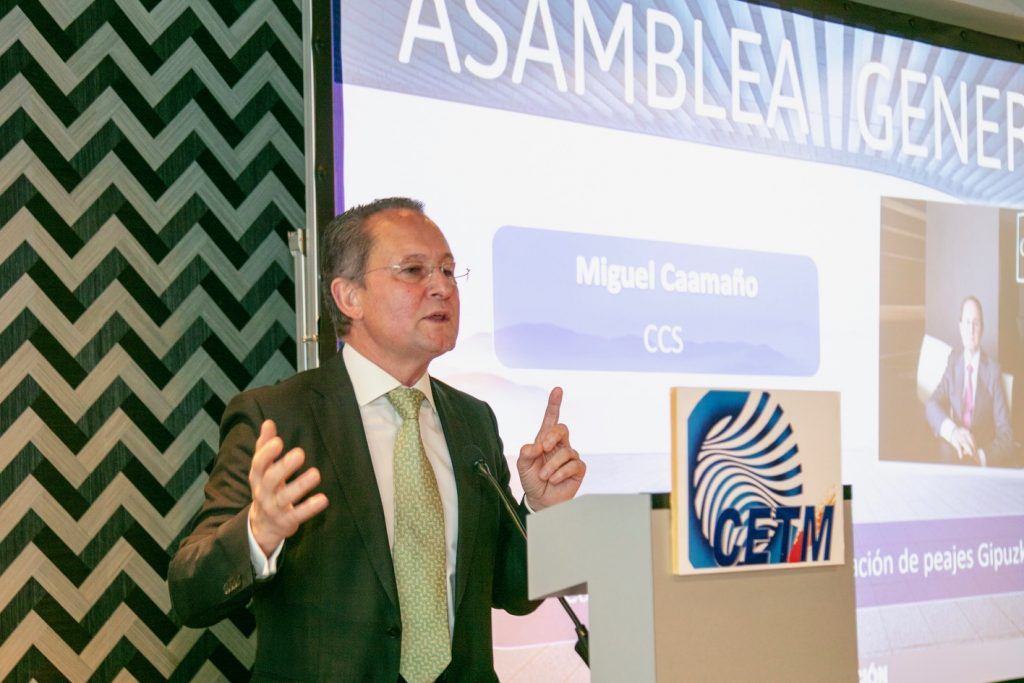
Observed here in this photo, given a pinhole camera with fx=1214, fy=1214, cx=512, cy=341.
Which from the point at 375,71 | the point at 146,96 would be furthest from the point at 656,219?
the point at 146,96

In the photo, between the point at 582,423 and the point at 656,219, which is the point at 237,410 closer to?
the point at 582,423

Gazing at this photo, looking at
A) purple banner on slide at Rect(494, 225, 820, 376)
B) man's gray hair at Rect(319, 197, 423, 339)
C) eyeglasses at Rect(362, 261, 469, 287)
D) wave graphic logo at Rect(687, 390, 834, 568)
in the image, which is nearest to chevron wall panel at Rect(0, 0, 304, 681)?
purple banner on slide at Rect(494, 225, 820, 376)

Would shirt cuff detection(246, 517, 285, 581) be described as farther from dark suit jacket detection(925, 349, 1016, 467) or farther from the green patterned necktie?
dark suit jacket detection(925, 349, 1016, 467)

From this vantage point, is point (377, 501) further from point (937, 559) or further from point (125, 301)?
point (937, 559)

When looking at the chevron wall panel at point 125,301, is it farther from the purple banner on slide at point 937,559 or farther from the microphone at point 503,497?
the purple banner on slide at point 937,559

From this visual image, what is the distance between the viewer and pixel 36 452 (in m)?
2.87

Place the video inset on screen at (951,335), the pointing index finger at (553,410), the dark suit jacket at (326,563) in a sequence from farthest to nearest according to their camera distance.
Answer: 1. the video inset on screen at (951,335)
2. the pointing index finger at (553,410)
3. the dark suit jacket at (326,563)

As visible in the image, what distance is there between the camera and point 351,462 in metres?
2.16

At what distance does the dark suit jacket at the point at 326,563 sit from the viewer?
6.45ft

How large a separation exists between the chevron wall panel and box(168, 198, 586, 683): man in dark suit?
2.92 ft

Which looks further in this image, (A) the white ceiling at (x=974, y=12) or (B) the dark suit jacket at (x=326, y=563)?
(A) the white ceiling at (x=974, y=12)

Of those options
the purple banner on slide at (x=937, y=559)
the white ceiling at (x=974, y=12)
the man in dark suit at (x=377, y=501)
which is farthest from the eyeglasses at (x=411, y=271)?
the white ceiling at (x=974, y=12)

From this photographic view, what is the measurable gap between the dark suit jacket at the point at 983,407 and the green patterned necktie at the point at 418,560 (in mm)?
2224

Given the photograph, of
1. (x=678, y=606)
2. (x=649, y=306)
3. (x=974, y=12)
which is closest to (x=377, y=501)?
(x=678, y=606)
